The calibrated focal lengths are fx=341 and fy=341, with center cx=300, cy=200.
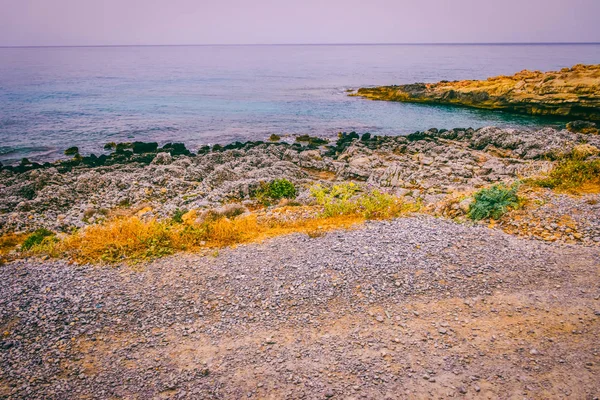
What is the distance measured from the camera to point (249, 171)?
65.4 ft

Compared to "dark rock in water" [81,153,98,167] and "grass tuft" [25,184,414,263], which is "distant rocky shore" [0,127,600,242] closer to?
"dark rock in water" [81,153,98,167]

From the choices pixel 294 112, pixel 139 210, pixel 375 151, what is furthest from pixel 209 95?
pixel 139 210

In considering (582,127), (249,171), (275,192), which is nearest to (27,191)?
(249,171)

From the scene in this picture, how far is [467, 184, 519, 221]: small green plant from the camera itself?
10.5 metres

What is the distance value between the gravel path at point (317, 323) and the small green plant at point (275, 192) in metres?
6.13

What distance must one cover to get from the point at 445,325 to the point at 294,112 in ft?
119

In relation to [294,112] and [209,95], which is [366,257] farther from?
[209,95]

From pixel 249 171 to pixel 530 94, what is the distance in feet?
120

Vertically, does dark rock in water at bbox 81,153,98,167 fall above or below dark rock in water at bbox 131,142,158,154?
below

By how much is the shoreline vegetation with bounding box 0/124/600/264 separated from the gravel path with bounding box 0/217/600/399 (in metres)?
1.13

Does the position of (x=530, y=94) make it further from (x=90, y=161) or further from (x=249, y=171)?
(x=90, y=161)

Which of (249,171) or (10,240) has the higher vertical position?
(249,171)

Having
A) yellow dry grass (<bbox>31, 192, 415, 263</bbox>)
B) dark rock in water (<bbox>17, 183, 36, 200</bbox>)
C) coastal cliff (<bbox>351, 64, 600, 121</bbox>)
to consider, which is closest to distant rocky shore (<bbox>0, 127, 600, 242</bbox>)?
dark rock in water (<bbox>17, 183, 36, 200</bbox>)

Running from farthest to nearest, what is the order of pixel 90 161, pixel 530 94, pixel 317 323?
pixel 530 94 → pixel 90 161 → pixel 317 323
